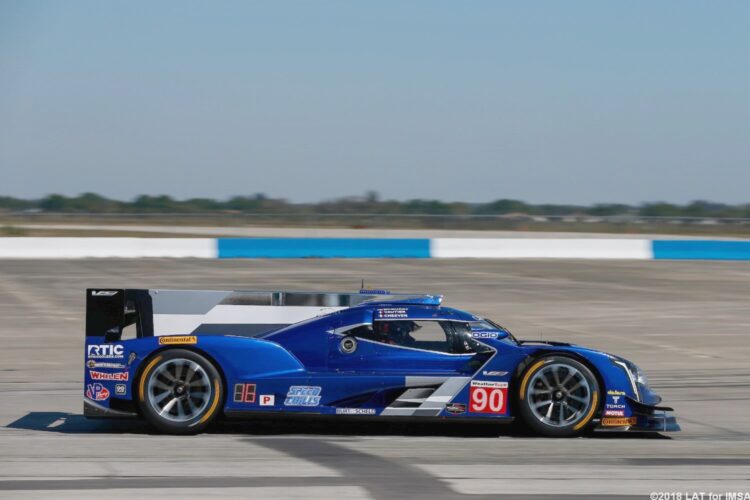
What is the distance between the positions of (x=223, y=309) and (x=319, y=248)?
953 inches

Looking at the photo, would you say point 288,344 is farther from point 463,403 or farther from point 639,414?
point 639,414

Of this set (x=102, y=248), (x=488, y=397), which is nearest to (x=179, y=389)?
(x=488, y=397)

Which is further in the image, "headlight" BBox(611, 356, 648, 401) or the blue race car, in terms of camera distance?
"headlight" BBox(611, 356, 648, 401)

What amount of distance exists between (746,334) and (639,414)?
27.9 feet

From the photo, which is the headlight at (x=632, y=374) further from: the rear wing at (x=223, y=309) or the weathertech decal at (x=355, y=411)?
the weathertech decal at (x=355, y=411)

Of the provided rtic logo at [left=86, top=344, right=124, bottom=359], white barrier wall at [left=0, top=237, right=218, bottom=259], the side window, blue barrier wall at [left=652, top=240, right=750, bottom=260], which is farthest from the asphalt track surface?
blue barrier wall at [left=652, top=240, right=750, bottom=260]

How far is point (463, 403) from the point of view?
24.6 feet

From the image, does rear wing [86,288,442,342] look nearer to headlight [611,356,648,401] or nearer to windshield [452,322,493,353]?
windshield [452,322,493,353]

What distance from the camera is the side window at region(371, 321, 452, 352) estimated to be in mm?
7723

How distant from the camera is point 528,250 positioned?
32781 millimetres

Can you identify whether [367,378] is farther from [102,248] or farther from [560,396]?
[102,248]

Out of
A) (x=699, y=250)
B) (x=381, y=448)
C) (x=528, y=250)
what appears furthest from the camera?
(x=699, y=250)

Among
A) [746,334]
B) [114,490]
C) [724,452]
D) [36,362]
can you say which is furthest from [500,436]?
[746,334]

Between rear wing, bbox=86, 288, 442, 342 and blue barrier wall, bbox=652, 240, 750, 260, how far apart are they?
26398 mm
